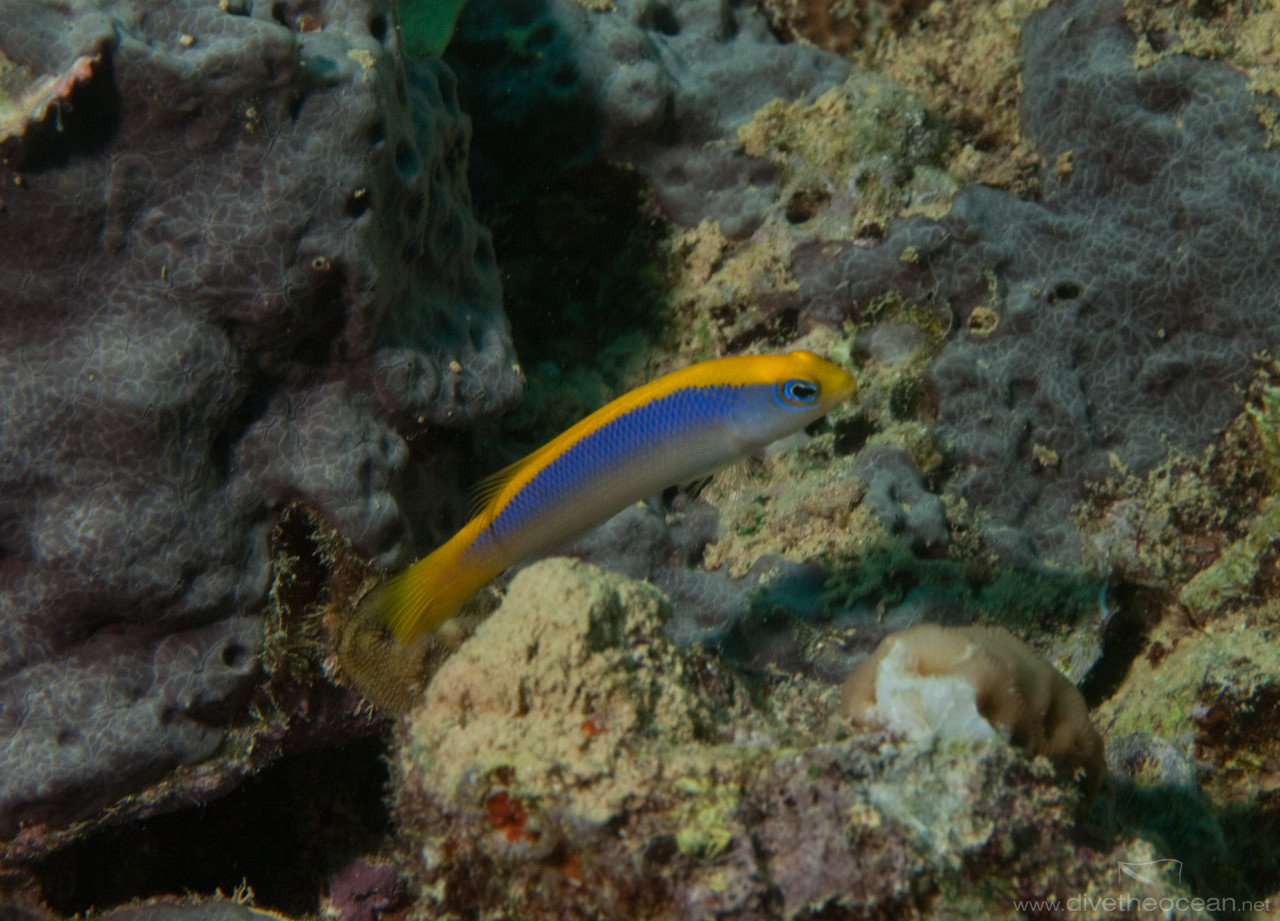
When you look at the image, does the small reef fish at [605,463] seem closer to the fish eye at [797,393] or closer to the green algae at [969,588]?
the fish eye at [797,393]

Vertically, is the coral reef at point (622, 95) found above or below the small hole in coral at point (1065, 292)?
above

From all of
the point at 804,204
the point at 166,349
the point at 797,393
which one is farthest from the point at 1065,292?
the point at 166,349

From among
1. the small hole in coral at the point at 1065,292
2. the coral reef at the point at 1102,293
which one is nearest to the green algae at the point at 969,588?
the coral reef at the point at 1102,293

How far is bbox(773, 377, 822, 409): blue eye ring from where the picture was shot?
9.01ft

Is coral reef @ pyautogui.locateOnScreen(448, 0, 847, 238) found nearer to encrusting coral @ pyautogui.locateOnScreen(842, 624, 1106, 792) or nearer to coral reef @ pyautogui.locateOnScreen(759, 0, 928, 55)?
coral reef @ pyautogui.locateOnScreen(759, 0, 928, 55)

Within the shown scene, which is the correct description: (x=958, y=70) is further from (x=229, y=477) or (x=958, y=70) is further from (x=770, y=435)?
(x=229, y=477)

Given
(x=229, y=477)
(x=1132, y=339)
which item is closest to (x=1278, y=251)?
(x=1132, y=339)

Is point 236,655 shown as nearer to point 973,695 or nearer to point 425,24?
point 973,695

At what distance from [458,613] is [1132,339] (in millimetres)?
3536

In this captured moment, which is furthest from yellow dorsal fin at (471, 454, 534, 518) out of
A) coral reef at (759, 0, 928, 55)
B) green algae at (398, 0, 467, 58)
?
coral reef at (759, 0, 928, 55)

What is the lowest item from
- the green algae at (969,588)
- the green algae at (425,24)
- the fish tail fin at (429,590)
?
the green algae at (969,588)

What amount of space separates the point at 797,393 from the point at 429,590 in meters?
1.46

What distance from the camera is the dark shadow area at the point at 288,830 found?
377cm

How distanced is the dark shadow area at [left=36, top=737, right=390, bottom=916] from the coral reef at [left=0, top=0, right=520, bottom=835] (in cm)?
116
